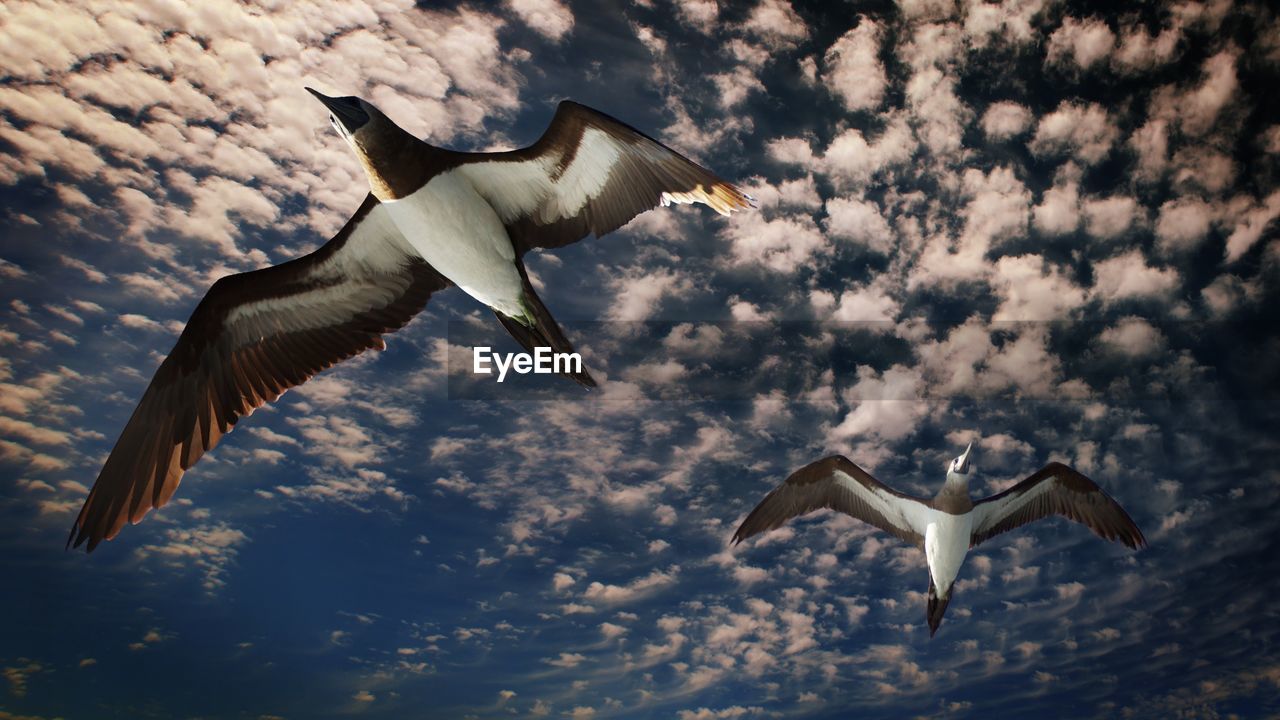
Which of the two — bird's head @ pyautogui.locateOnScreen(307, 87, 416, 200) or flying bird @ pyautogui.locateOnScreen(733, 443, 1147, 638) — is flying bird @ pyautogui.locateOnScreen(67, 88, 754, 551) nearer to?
bird's head @ pyautogui.locateOnScreen(307, 87, 416, 200)

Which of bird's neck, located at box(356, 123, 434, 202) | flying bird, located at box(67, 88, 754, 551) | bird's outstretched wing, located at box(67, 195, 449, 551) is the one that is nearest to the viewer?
A: bird's neck, located at box(356, 123, 434, 202)

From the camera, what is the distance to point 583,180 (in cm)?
996

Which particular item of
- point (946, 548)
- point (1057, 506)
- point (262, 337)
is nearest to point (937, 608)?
point (946, 548)

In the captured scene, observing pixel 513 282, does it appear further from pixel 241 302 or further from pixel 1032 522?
pixel 1032 522

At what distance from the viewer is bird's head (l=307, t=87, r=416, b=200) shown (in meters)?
8.31

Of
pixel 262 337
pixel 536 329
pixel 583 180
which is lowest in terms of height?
pixel 536 329

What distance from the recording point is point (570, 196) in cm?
1012

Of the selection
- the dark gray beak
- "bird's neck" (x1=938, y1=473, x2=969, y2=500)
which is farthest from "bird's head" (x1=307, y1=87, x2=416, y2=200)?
"bird's neck" (x1=938, y1=473, x2=969, y2=500)

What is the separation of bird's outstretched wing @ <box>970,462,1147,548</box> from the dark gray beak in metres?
14.2

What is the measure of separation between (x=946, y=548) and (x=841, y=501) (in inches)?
94.1

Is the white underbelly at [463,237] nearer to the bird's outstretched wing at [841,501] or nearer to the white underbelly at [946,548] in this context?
the bird's outstretched wing at [841,501]

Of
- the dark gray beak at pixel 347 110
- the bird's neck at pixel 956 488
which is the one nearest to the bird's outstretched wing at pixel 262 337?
the dark gray beak at pixel 347 110

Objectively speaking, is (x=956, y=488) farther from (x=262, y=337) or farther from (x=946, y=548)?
(x=262, y=337)

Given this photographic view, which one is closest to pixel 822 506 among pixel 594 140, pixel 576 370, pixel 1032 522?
pixel 1032 522
